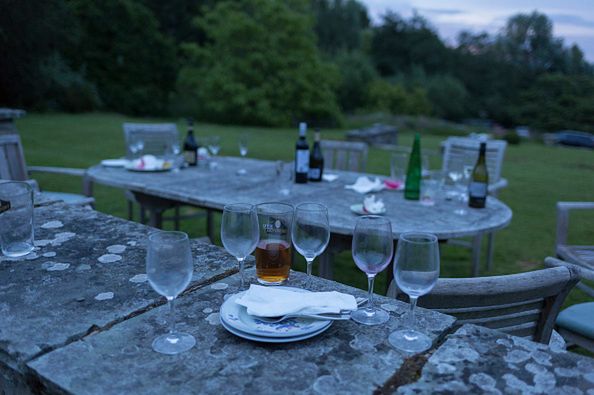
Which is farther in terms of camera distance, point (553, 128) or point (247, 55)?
point (553, 128)

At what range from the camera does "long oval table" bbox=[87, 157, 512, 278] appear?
2531 mm

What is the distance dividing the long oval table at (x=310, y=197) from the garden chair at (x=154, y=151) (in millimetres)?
53

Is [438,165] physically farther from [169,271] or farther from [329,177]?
[169,271]

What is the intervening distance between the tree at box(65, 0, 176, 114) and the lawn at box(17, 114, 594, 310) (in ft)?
16.9

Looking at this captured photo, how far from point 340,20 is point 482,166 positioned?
3700 cm

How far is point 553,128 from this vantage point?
32.8m

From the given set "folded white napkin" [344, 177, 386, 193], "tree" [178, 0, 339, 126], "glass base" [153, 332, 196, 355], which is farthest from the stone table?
"tree" [178, 0, 339, 126]

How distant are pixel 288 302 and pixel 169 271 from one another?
30cm

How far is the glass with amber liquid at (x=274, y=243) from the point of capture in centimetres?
135

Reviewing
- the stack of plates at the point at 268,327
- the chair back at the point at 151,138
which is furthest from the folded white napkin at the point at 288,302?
the chair back at the point at 151,138

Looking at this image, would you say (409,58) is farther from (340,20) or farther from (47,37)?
(47,37)

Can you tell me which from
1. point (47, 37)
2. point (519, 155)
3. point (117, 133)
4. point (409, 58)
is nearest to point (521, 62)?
point (409, 58)

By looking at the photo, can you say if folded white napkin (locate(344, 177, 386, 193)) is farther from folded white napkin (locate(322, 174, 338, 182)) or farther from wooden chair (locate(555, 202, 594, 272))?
wooden chair (locate(555, 202, 594, 272))

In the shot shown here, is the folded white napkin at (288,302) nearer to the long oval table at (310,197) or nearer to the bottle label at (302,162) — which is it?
the long oval table at (310,197)
